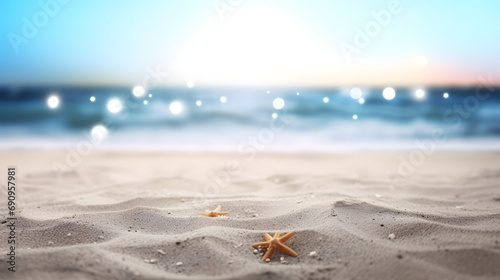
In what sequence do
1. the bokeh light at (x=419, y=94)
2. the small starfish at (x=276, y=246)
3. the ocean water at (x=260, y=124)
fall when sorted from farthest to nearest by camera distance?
the bokeh light at (x=419, y=94)
the ocean water at (x=260, y=124)
the small starfish at (x=276, y=246)

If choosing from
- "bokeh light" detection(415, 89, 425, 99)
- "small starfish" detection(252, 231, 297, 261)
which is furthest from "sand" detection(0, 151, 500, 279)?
"bokeh light" detection(415, 89, 425, 99)

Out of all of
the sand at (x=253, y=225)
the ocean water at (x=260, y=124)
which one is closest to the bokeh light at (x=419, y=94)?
the ocean water at (x=260, y=124)

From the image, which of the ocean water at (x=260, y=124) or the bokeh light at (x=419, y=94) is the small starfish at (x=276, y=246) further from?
the bokeh light at (x=419, y=94)

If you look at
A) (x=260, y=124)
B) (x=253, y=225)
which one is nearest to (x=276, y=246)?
(x=253, y=225)

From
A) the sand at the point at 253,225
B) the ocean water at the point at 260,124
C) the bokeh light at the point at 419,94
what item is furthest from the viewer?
the bokeh light at the point at 419,94

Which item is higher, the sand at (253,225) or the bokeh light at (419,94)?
the bokeh light at (419,94)

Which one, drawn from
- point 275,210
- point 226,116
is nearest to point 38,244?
point 275,210

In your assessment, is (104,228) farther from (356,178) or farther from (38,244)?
(356,178)

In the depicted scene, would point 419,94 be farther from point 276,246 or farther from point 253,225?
point 276,246
